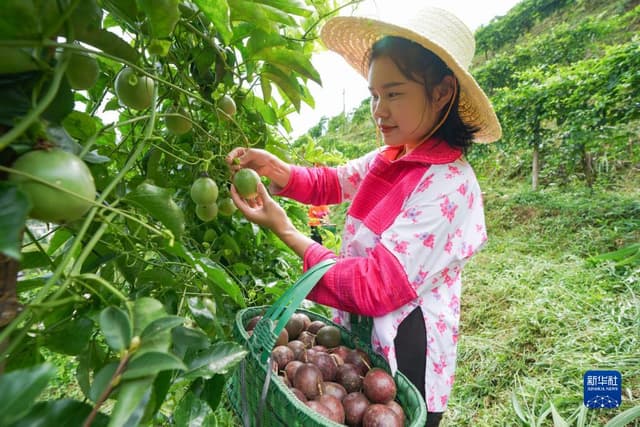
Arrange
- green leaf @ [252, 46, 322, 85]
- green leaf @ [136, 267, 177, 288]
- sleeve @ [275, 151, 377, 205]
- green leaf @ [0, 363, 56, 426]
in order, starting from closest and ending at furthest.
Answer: green leaf @ [0, 363, 56, 426]
green leaf @ [136, 267, 177, 288]
green leaf @ [252, 46, 322, 85]
sleeve @ [275, 151, 377, 205]

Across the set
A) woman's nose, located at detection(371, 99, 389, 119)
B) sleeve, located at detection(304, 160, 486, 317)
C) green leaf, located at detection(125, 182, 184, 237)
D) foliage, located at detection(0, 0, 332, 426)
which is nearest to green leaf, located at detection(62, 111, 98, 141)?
foliage, located at detection(0, 0, 332, 426)

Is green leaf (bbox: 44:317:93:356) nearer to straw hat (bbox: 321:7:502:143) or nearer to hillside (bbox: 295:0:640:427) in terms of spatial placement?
straw hat (bbox: 321:7:502:143)

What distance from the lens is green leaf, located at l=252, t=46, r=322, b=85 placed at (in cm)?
75

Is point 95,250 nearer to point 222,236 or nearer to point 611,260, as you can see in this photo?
point 222,236

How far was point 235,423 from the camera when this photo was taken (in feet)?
4.71

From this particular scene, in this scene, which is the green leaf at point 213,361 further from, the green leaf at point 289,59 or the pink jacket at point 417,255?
the green leaf at point 289,59

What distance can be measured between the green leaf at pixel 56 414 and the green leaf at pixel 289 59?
649mm

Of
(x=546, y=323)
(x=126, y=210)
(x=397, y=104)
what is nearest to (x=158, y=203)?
(x=126, y=210)

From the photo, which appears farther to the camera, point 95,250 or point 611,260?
point 611,260

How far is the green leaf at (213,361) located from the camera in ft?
1.35

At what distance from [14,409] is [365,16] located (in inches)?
41.5

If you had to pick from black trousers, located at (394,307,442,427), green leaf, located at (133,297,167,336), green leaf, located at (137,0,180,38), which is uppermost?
green leaf, located at (137,0,180,38)

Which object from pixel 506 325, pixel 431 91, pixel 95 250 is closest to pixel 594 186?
pixel 506 325

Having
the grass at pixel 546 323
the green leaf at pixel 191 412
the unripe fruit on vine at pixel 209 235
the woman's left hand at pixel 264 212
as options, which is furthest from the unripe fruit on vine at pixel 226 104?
the grass at pixel 546 323
